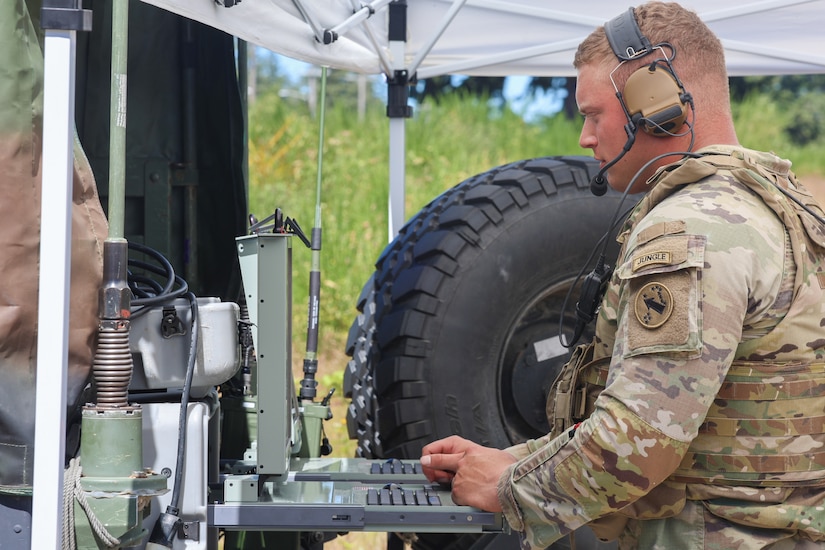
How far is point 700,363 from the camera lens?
1.82 metres

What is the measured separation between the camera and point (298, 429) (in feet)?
9.77

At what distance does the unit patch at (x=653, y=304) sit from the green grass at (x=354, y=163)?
635 centimetres

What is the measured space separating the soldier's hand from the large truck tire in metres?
0.66

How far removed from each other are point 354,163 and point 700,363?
8.45 m

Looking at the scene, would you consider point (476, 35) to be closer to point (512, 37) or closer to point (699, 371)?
point (512, 37)

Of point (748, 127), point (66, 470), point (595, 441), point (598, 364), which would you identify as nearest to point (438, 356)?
point (598, 364)

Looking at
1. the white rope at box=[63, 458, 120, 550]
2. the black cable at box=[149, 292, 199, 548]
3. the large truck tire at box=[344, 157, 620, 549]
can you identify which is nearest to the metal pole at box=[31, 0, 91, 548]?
the white rope at box=[63, 458, 120, 550]

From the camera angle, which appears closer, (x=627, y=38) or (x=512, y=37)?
(x=627, y=38)

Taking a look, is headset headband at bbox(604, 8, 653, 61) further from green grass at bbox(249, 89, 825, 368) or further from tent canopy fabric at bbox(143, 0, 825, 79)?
green grass at bbox(249, 89, 825, 368)

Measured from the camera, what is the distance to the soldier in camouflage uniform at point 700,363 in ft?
6.01

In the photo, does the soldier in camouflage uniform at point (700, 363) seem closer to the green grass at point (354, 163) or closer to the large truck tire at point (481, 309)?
the large truck tire at point (481, 309)

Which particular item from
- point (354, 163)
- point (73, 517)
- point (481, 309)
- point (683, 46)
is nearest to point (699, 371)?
point (683, 46)

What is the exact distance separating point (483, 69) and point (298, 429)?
2037 millimetres

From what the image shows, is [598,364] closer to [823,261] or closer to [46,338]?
[823,261]
